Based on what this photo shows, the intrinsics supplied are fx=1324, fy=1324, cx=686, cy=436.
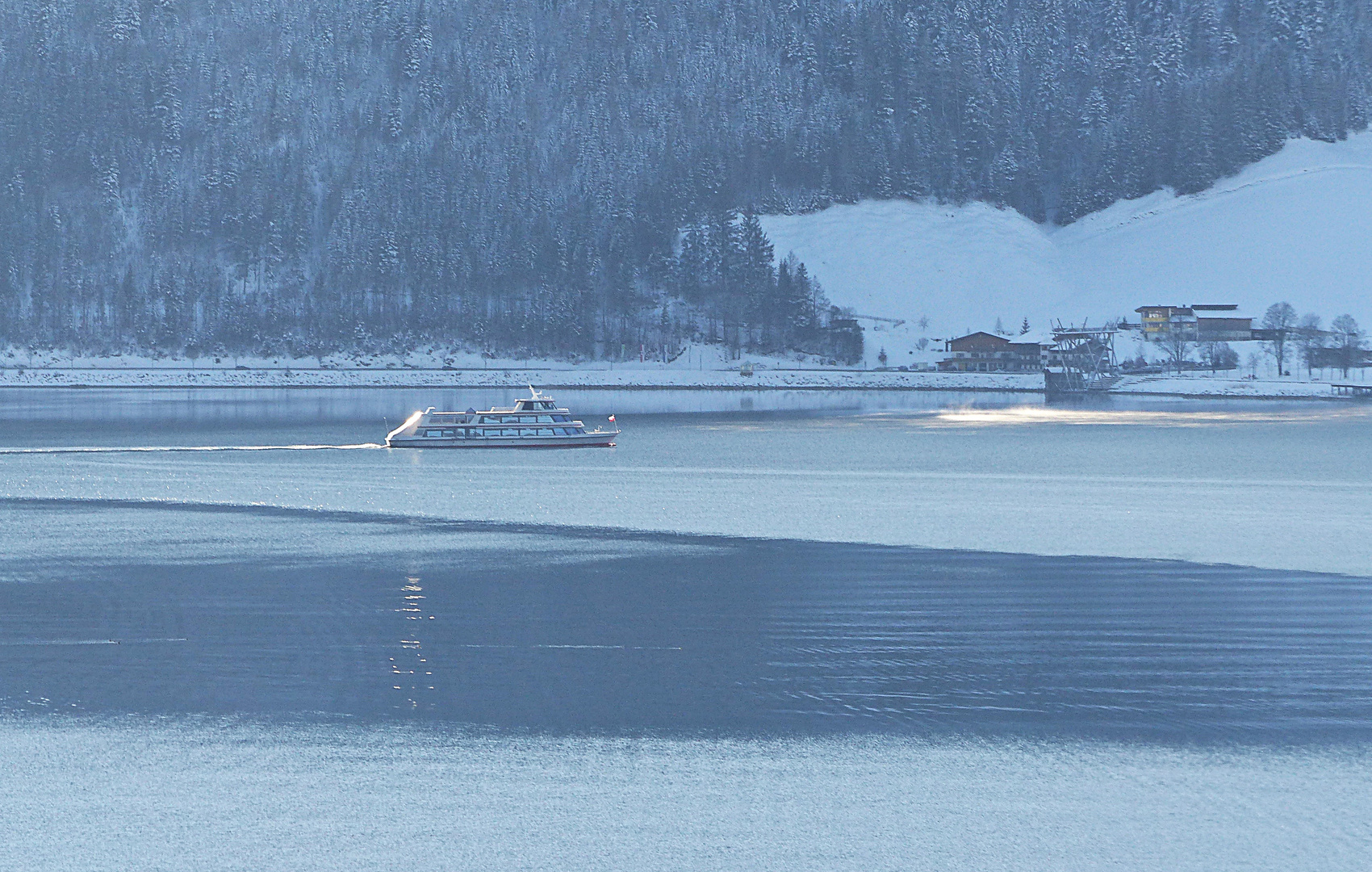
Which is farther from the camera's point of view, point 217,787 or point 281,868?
point 217,787

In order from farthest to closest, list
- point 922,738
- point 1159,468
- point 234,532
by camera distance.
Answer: point 1159,468
point 234,532
point 922,738

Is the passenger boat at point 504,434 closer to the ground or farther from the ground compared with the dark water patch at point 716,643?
farther from the ground

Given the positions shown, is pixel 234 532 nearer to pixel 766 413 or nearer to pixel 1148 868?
pixel 1148 868

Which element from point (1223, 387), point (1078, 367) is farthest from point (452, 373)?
point (1223, 387)

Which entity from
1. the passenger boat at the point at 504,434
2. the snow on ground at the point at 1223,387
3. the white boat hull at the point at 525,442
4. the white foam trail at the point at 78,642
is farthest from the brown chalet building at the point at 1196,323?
the white foam trail at the point at 78,642

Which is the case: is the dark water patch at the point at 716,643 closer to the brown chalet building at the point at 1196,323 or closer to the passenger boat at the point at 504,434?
the passenger boat at the point at 504,434

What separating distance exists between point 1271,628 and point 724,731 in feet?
29.7

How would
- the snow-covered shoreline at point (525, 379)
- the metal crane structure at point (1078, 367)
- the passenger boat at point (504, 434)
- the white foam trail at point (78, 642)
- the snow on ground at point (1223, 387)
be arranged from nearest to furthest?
the white foam trail at point (78, 642)
the passenger boat at point (504, 434)
the snow on ground at point (1223, 387)
the metal crane structure at point (1078, 367)
the snow-covered shoreline at point (525, 379)

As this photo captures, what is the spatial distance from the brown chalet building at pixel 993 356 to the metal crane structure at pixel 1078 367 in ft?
9.93

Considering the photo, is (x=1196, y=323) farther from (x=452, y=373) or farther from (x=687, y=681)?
(x=687, y=681)

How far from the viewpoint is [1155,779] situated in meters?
12.2

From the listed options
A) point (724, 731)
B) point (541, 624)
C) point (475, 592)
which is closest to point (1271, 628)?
point (724, 731)

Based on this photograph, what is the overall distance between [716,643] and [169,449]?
40.3m

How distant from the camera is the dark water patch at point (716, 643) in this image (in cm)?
1436
